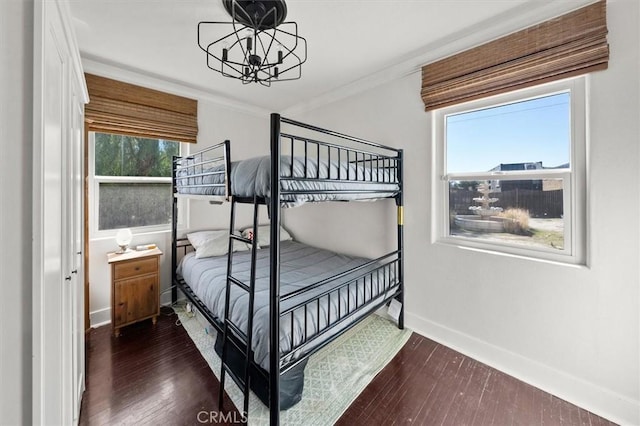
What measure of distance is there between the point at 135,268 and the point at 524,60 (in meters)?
3.62

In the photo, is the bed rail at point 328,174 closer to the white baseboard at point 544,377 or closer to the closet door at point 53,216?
the closet door at point 53,216

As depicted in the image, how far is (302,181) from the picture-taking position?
1472 millimetres

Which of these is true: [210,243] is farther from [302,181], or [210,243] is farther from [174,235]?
[302,181]

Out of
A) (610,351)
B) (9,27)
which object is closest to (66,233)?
(9,27)

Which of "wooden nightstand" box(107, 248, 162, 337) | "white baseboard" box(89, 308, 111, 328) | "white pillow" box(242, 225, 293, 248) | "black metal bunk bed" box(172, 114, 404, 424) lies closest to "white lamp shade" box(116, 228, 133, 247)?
"wooden nightstand" box(107, 248, 162, 337)

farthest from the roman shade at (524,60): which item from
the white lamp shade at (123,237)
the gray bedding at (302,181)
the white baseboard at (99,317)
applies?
the white baseboard at (99,317)

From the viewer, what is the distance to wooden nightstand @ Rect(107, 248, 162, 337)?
229cm

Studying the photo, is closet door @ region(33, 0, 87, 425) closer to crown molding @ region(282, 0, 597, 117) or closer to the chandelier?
the chandelier

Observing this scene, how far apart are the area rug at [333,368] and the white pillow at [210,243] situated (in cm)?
67

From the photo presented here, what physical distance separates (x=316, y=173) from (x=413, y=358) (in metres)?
1.69

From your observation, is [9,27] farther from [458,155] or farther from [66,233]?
[458,155]

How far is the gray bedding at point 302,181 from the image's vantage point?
1.42m

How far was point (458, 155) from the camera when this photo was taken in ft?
7.32

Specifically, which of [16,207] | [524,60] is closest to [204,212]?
[16,207]
